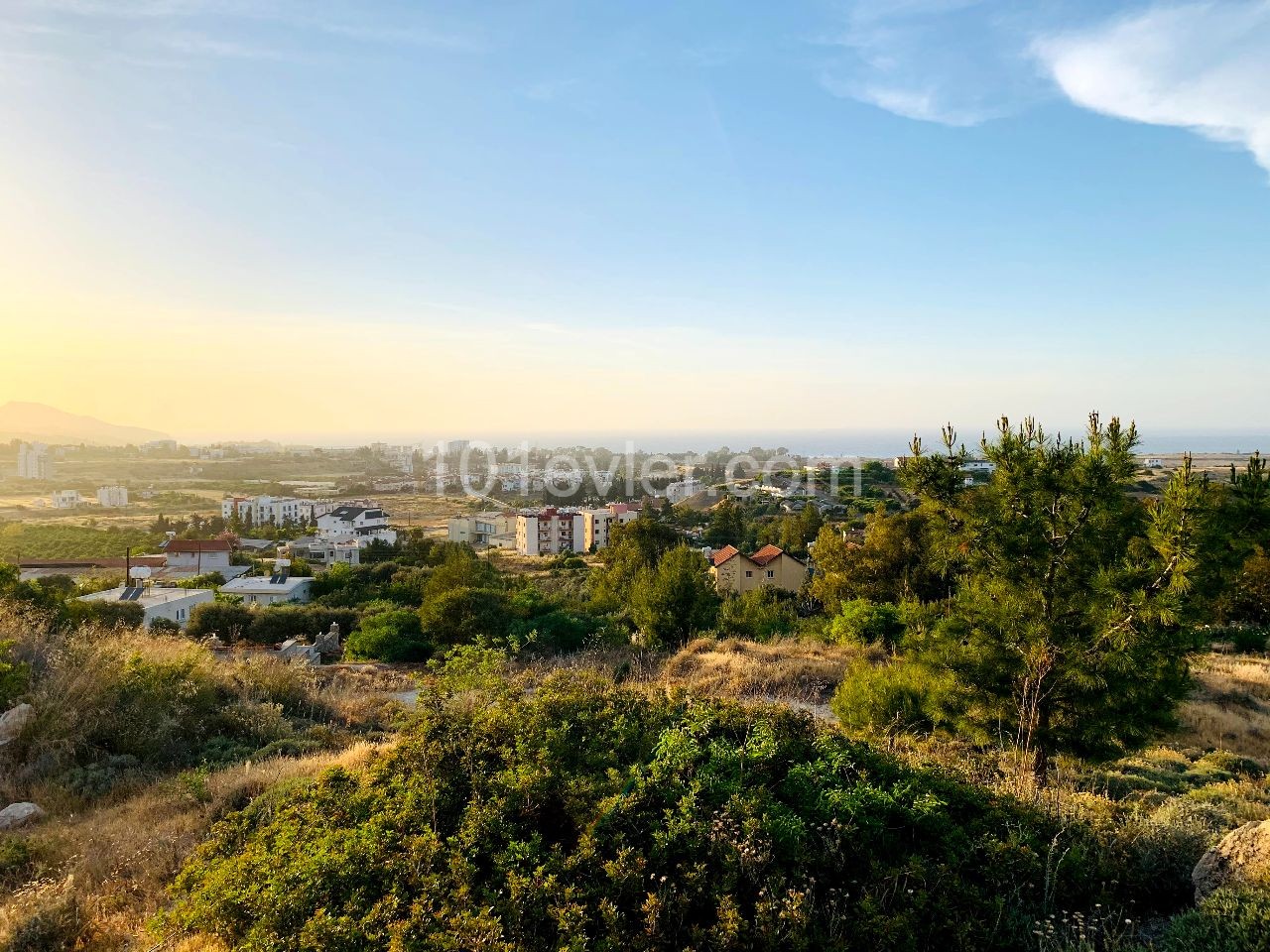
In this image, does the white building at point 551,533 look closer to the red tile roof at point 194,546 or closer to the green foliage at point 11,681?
the red tile roof at point 194,546

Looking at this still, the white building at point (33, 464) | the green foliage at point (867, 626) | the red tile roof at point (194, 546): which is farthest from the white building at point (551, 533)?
the white building at point (33, 464)

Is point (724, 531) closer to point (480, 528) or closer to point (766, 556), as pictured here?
point (766, 556)

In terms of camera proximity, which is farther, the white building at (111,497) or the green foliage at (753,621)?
the white building at (111,497)

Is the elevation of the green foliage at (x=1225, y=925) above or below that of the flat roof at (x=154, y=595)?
above

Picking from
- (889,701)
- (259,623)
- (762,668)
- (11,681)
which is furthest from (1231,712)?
(259,623)

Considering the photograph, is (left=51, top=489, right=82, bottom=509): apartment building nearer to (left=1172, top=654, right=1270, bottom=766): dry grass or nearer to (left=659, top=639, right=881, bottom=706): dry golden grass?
(left=659, top=639, right=881, bottom=706): dry golden grass

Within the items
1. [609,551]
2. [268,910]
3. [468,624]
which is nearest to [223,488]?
[609,551]
